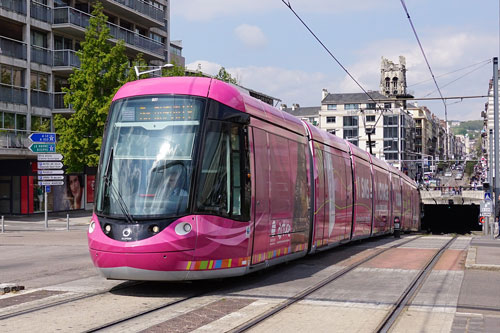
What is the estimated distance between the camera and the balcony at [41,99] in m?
43.2

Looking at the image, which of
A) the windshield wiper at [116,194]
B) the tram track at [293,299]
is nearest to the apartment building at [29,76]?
the tram track at [293,299]

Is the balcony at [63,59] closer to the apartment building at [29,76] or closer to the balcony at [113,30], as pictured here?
the apartment building at [29,76]

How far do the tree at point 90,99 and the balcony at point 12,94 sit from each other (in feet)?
13.4

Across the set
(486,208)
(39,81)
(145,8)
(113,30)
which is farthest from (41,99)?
(486,208)

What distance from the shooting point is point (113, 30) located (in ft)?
164

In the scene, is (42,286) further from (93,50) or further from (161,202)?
(93,50)

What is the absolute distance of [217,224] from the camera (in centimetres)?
1013

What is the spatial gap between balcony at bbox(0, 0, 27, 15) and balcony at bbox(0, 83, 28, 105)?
15.4 ft

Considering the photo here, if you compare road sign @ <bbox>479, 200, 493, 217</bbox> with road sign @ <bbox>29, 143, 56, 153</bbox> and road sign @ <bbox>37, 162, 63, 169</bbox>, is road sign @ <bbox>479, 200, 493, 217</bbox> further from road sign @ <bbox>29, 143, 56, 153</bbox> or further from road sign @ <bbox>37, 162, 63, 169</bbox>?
road sign @ <bbox>29, 143, 56, 153</bbox>

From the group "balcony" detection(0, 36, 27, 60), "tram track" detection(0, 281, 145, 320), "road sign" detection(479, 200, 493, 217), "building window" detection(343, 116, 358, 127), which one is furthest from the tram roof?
"building window" detection(343, 116, 358, 127)

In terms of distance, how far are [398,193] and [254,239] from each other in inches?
930

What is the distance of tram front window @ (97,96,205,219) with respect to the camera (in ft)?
32.0

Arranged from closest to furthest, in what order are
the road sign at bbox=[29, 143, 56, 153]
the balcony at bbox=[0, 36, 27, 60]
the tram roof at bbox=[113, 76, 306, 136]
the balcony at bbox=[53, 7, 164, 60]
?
the tram roof at bbox=[113, 76, 306, 136]
the road sign at bbox=[29, 143, 56, 153]
the balcony at bbox=[0, 36, 27, 60]
the balcony at bbox=[53, 7, 164, 60]

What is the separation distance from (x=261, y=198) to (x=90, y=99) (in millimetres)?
28382
